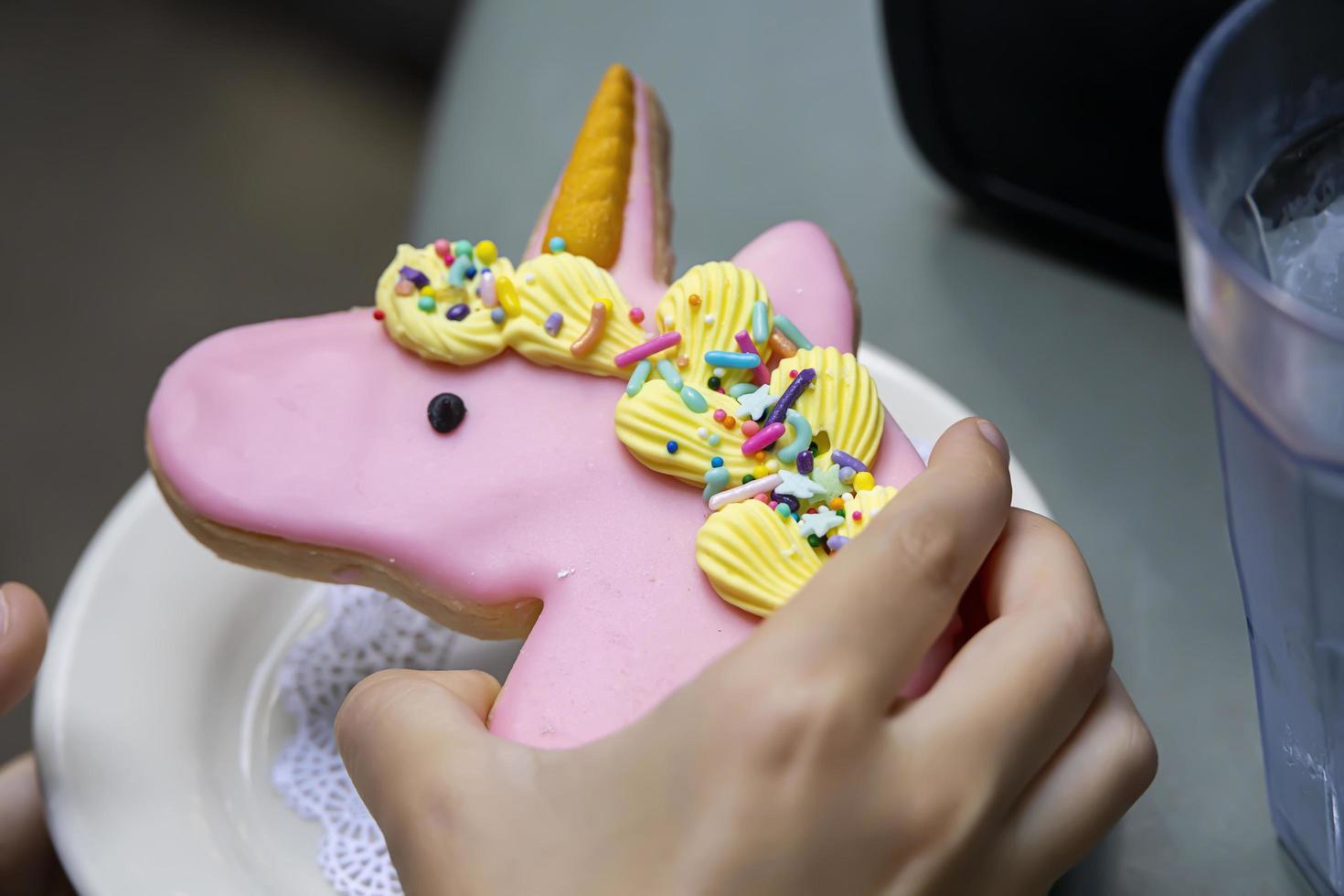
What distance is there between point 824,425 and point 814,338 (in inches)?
3.2

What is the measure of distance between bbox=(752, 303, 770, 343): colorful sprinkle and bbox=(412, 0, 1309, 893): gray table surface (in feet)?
Result: 1.25

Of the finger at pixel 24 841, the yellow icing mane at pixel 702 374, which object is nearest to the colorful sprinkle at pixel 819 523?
the yellow icing mane at pixel 702 374

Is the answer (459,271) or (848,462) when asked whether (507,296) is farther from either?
(848,462)

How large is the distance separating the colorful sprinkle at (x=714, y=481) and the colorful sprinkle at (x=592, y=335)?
0.34ft

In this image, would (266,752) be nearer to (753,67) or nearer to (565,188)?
(565,188)

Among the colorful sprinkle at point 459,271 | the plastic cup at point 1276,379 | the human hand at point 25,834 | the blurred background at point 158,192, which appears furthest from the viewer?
the blurred background at point 158,192

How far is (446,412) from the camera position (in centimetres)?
74

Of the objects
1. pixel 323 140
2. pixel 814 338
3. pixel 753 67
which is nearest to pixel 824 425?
pixel 814 338

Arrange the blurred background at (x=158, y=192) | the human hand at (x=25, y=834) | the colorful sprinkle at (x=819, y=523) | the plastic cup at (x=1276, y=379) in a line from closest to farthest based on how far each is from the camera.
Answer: the plastic cup at (x=1276, y=379) → the colorful sprinkle at (x=819, y=523) → the human hand at (x=25, y=834) → the blurred background at (x=158, y=192)

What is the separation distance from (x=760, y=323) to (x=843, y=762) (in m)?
0.27

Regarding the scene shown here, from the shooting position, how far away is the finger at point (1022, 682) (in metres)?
0.58

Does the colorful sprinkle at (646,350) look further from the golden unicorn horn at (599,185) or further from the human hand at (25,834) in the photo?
the human hand at (25,834)

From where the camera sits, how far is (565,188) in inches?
32.6

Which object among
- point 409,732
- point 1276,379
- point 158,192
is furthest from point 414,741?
point 158,192
